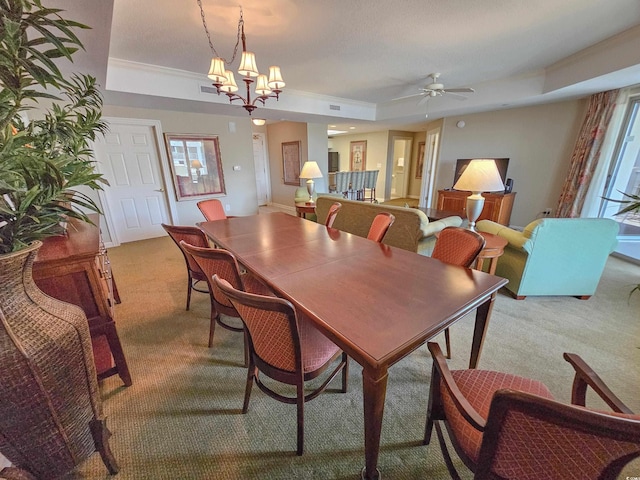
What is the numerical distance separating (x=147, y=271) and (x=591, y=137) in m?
6.58

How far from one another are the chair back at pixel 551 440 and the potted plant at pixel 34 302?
1353mm

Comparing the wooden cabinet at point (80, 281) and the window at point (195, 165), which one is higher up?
the window at point (195, 165)

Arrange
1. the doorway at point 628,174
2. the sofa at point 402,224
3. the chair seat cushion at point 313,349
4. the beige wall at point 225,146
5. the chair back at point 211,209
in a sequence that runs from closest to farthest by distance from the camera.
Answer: the chair seat cushion at point 313,349 < the sofa at point 402,224 < the chair back at point 211,209 < the doorway at point 628,174 < the beige wall at point 225,146

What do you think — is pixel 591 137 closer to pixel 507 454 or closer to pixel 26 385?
pixel 507 454

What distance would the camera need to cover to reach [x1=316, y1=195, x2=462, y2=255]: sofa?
8.48 ft

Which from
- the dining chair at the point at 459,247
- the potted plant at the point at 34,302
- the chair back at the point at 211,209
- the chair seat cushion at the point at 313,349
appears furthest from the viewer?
the chair back at the point at 211,209

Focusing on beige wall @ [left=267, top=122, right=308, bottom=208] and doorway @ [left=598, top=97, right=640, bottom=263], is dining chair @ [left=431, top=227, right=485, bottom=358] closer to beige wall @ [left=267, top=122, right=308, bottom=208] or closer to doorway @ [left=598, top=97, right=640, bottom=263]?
doorway @ [left=598, top=97, right=640, bottom=263]

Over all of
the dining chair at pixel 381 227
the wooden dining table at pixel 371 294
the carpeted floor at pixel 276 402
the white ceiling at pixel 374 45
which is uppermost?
the white ceiling at pixel 374 45

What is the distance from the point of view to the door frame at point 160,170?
156 inches

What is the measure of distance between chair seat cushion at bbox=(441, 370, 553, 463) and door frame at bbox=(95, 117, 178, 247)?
16.5 ft

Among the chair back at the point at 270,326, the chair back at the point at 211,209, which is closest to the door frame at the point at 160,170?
the chair back at the point at 211,209

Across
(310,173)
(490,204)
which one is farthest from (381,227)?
(490,204)

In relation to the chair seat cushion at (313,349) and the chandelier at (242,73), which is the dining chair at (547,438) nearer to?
the chair seat cushion at (313,349)

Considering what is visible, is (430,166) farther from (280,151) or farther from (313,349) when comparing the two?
(313,349)
